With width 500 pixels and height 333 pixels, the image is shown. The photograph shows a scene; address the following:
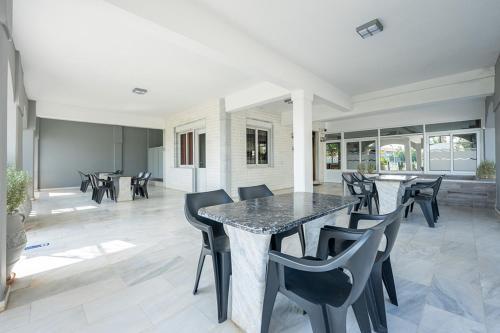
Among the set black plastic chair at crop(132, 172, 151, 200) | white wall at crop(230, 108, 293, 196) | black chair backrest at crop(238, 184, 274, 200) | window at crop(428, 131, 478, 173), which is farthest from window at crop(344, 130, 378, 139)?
black chair backrest at crop(238, 184, 274, 200)

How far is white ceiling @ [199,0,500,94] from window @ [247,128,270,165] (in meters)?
3.47

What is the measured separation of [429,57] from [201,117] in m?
5.95

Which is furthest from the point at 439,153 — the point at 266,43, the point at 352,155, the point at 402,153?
the point at 266,43

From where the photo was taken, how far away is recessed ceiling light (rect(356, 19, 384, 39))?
3176 mm

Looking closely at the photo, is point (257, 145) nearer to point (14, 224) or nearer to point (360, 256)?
point (14, 224)

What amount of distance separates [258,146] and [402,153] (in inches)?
224

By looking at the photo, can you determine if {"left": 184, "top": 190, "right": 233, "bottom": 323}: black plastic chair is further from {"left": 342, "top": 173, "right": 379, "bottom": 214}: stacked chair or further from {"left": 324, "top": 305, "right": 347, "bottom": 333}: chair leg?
{"left": 342, "top": 173, "right": 379, "bottom": 214}: stacked chair

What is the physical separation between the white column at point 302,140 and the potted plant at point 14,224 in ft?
13.5

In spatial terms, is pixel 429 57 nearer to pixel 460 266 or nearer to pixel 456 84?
pixel 456 84

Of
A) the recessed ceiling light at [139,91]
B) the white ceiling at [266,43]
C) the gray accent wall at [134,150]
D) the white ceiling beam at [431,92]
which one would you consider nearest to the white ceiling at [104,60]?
the white ceiling at [266,43]

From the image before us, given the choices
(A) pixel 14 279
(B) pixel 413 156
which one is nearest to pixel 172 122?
(A) pixel 14 279

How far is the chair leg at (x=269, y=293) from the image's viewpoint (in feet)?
4.30

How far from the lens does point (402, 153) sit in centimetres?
913

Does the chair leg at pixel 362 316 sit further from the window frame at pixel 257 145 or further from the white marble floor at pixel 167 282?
the window frame at pixel 257 145
